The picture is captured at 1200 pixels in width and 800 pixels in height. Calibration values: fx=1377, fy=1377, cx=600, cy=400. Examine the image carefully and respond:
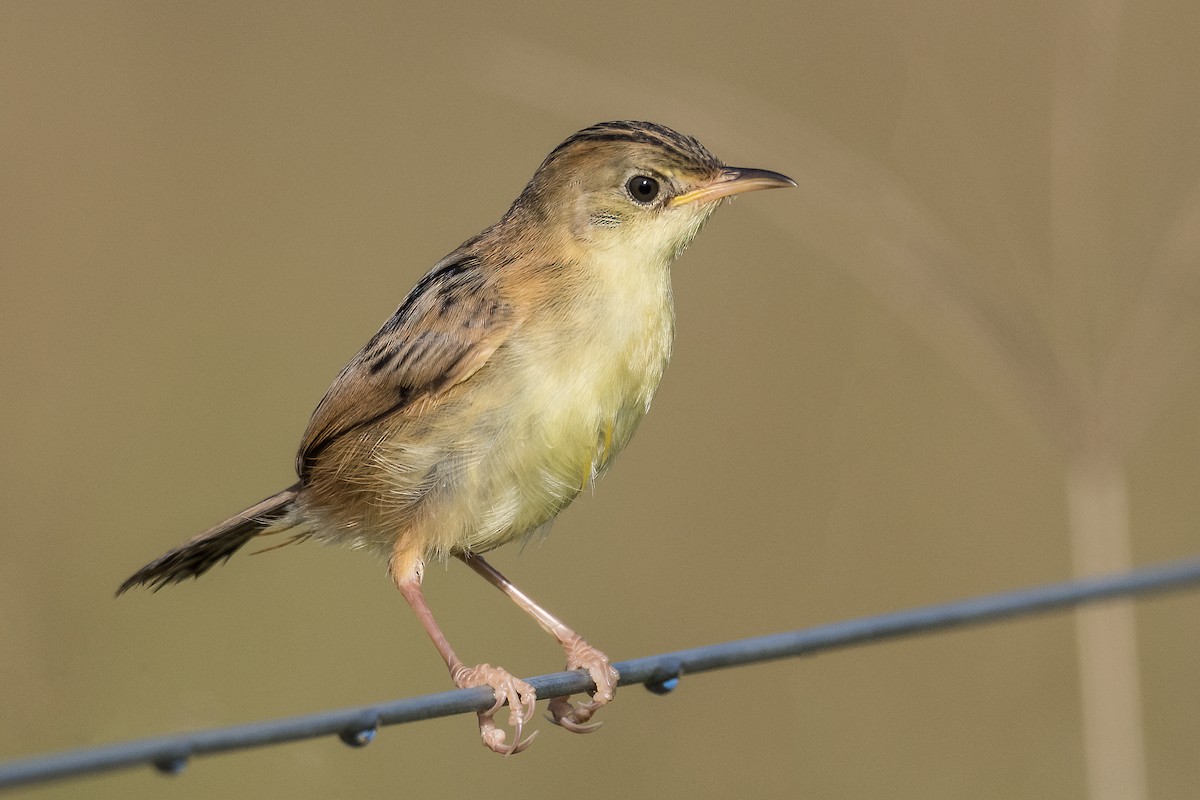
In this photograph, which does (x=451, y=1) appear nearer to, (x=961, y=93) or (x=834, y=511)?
(x=961, y=93)

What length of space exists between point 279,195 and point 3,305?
174 centimetres

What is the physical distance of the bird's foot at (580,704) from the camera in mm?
3930

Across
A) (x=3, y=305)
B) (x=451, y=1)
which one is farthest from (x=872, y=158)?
(x=3, y=305)

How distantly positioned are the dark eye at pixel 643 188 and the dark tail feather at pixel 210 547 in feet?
4.89

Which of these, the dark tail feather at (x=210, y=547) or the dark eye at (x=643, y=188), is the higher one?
the dark eye at (x=643, y=188)

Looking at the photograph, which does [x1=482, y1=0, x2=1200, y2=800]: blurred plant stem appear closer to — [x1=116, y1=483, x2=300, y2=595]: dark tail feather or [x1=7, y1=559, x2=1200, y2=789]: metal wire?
[x1=7, y1=559, x2=1200, y2=789]: metal wire

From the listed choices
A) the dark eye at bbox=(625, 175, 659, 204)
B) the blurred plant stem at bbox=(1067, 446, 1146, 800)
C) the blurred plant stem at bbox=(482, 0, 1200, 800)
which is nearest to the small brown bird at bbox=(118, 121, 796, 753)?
the dark eye at bbox=(625, 175, 659, 204)

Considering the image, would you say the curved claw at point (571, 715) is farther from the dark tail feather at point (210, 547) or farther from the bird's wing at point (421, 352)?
the dark tail feather at point (210, 547)

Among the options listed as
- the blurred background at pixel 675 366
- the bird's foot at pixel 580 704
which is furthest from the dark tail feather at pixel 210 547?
the bird's foot at pixel 580 704

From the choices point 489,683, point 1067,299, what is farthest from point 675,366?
point 489,683

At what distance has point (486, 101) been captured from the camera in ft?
30.6

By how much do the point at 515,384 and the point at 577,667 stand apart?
0.88 metres

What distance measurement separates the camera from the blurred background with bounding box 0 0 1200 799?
533 cm

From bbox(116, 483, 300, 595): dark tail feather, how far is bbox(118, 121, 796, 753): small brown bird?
0.03 ft
